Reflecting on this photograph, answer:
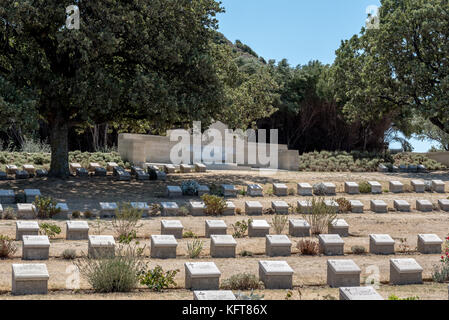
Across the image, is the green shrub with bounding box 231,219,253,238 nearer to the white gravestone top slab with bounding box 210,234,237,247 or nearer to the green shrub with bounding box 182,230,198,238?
the green shrub with bounding box 182,230,198,238

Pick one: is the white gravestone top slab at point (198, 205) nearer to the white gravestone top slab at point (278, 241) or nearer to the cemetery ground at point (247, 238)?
the cemetery ground at point (247, 238)

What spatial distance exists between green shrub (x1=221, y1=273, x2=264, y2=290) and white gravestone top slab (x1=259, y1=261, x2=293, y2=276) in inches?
9.1

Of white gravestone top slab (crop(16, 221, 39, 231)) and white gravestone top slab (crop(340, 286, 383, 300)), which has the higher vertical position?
white gravestone top slab (crop(16, 221, 39, 231))

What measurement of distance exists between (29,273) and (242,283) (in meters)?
3.08

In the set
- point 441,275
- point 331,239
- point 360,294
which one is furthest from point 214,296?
point 331,239

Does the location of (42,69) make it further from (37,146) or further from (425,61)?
(425,61)

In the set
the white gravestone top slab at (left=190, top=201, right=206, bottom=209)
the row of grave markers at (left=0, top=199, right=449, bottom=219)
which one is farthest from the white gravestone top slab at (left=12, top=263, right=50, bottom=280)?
the white gravestone top slab at (left=190, top=201, right=206, bottom=209)

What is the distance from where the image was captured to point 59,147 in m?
19.5

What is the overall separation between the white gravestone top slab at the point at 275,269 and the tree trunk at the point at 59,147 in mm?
12253

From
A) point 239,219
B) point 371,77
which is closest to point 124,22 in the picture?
point 239,219

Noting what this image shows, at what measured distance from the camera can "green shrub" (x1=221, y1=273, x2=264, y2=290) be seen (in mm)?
8664

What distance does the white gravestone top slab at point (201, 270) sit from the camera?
837 centimetres

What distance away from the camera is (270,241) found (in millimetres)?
10859

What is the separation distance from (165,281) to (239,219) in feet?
20.9
